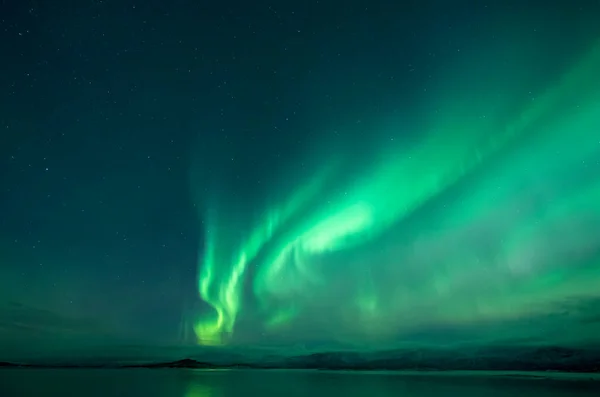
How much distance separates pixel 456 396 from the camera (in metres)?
67.4

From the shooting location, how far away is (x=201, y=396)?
68.5 metres

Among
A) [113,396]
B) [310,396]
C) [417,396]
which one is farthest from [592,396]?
[113,396]

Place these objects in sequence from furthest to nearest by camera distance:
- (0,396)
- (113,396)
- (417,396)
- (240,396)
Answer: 1. (417,396)
2. (240,396)
3. (113,396)
4. (0,396)

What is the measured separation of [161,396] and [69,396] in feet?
39.5

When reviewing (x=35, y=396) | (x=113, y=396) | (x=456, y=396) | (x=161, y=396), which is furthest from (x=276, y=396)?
(x=35, y=396)

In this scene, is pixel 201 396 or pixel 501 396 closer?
pixel 201 396

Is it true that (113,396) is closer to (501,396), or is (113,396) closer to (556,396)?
(501,396)

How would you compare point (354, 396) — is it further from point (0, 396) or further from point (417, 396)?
point (0, 396)

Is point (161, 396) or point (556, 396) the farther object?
point (556, 396)

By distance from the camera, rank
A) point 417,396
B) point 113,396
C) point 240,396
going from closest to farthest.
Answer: point 113,396, point 240,396, point 417,396

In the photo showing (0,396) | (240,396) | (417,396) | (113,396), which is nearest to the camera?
(0,396)

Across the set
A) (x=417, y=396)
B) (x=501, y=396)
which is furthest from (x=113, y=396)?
(x=501, y=396)

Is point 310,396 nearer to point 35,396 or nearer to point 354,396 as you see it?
point 354,396

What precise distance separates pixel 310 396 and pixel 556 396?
40.0 meters
